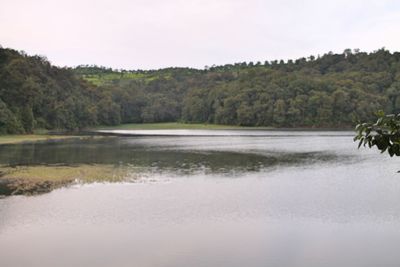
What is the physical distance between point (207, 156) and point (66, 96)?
72.7 m

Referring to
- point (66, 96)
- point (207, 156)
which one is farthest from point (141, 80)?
point (207, 156)

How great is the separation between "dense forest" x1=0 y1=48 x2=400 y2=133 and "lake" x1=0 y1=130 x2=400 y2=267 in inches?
1968

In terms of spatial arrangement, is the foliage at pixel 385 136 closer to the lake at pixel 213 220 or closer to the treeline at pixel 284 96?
the lake at pixel 213 220

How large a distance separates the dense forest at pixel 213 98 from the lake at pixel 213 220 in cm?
4999

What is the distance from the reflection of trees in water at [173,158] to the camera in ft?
116

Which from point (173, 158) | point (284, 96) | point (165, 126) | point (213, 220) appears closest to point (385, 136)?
point (213, 220)

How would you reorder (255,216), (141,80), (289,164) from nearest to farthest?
(255,216)
(289,164)
(141,80)

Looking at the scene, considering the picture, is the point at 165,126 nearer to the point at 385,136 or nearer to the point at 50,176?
the point at 50,176

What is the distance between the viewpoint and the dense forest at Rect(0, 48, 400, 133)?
3423 inches

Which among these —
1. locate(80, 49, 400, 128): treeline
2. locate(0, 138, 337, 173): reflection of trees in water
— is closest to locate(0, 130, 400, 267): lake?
locate(0, 138, 337, 173): reflection of trees in water

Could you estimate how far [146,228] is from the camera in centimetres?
1703

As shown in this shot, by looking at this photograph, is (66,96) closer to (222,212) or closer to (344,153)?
(344,153)

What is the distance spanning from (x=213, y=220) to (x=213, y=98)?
113746mm

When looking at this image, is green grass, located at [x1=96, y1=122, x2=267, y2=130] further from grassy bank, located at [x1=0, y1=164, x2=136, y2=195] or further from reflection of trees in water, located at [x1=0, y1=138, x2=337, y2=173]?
grassy bank, located at [x1=0, y1=164, x2=136, y2=195]
